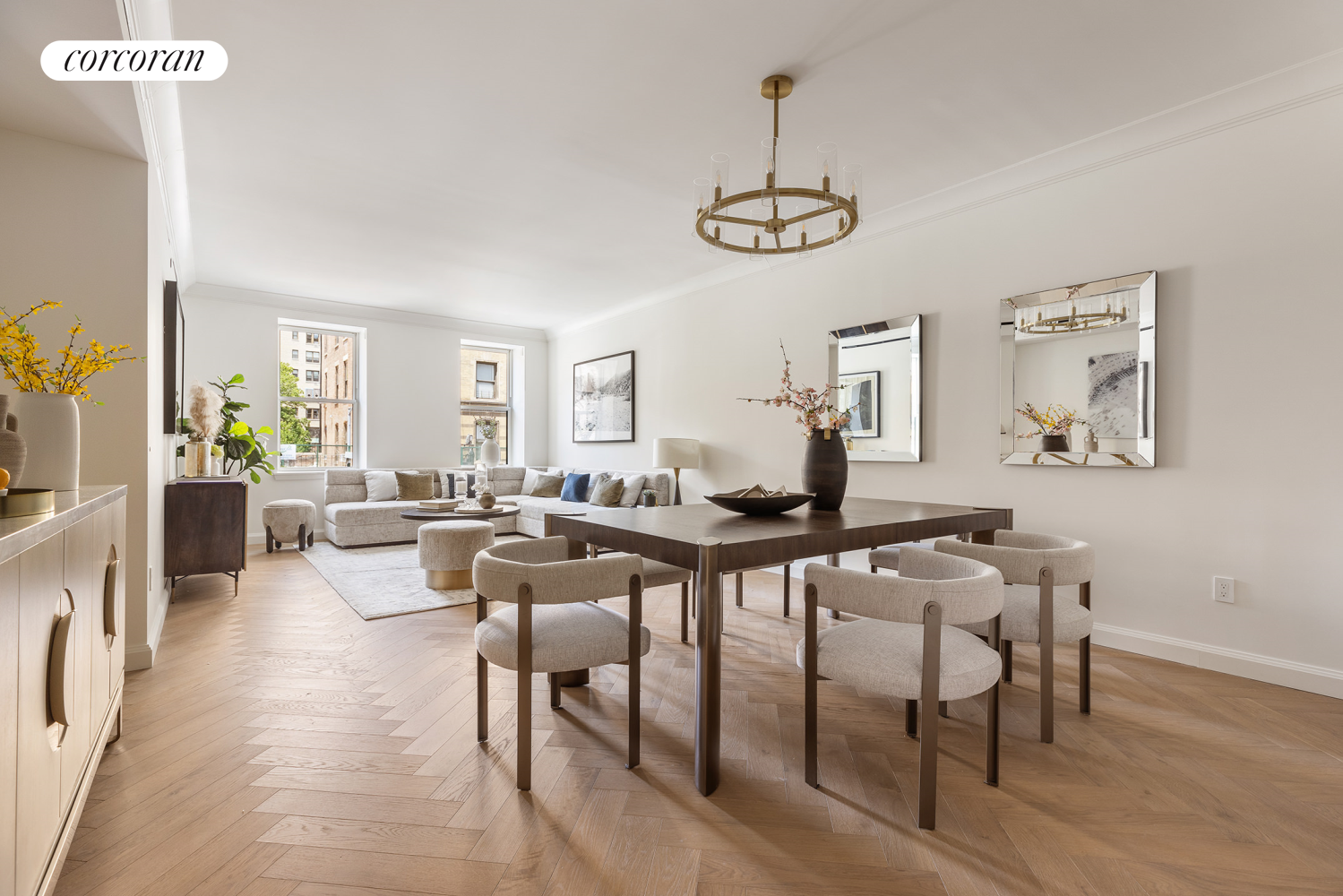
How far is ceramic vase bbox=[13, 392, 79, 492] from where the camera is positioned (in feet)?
5.41

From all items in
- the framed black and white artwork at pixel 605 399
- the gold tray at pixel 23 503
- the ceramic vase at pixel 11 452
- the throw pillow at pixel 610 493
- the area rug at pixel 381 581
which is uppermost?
the framed black and white artwork at pixel 605 399

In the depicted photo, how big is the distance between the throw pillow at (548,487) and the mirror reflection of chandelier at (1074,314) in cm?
502

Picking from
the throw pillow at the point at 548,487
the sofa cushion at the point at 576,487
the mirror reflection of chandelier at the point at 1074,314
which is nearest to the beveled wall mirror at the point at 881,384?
the mirror reflection of chandelier at the point at 1074,314

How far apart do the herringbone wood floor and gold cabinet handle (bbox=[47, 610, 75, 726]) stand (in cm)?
47

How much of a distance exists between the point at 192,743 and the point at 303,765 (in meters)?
0.46

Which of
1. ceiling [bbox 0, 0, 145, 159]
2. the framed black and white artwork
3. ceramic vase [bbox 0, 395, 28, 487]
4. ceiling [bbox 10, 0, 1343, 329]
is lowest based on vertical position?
ceramic vase [bbox 0, 395, 28, 487]

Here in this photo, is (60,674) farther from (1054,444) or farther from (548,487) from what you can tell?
(548,487)

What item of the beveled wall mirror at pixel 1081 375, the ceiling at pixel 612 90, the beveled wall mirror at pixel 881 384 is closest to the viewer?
the ceiling at pixel 612 90

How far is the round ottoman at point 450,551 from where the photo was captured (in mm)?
4254

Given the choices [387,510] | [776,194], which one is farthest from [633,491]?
[776,194]

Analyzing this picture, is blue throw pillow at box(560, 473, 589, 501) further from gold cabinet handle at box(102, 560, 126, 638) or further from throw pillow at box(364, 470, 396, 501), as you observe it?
gold cabinet handle at box(102, 560, 126, 638)

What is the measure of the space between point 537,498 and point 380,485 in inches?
63.6

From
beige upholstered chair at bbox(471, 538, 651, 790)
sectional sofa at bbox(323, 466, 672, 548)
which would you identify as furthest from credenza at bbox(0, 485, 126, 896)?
sectional sofa at bbox(323, 466, 672, 548)

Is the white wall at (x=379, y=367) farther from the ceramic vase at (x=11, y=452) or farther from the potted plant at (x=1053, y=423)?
the potted plant at (x=1053, y=423)
